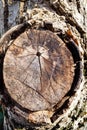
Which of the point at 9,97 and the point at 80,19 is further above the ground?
the point at 80,19

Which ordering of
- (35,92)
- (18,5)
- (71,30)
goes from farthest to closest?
(18,5)
(71,30)
(35,92)

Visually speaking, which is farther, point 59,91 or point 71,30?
point 71,30

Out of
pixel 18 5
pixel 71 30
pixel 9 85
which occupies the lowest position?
Answer: pixel 9 85

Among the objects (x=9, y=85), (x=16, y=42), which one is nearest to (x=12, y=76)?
(x=9, y=85)

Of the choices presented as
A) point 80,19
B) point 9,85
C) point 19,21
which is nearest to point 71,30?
point 80,19

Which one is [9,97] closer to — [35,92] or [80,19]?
[35,92]

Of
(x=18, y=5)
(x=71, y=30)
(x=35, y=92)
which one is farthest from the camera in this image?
(x=18, y=5)
